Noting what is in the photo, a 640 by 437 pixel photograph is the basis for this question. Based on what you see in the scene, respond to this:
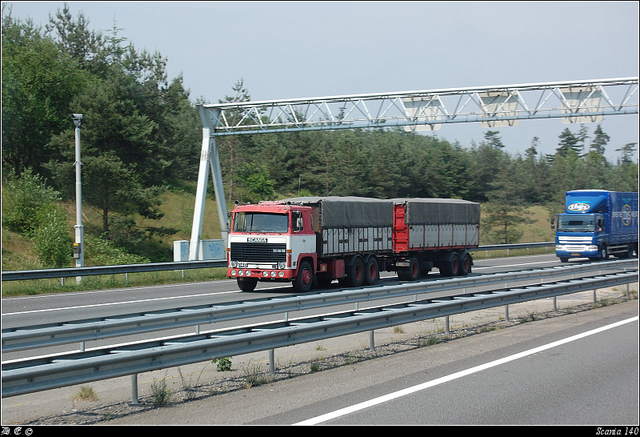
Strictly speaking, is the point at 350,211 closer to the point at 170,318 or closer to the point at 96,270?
the point at 96,270

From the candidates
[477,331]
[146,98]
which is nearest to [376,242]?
[477,331]

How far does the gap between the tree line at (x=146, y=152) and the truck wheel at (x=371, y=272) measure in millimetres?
19458

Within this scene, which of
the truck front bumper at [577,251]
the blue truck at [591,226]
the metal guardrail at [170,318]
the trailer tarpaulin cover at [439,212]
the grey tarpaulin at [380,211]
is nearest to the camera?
the metal guardrail at [170,318]

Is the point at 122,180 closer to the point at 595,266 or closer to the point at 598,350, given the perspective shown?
the point at 595,266

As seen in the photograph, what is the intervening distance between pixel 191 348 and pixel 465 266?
883 inches

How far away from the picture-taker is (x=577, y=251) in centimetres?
3656

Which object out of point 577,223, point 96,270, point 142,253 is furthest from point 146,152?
point 577,223

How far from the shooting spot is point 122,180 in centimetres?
Answer: 3831

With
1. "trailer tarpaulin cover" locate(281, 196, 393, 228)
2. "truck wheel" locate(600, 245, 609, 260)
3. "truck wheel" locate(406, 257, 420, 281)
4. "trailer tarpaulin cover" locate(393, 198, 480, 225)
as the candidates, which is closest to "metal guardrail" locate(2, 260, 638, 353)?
"trailer tarpaulin cover" locate(281, 196, 393, 228)

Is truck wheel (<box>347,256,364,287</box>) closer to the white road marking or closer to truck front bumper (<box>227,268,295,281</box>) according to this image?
truck front bumper (<box>227,268,295,281</box>)

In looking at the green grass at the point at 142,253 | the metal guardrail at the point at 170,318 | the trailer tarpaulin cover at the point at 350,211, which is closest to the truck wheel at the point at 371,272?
the trailer tarpaulin cover at the point at 350,211

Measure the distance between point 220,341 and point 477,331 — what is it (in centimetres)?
683

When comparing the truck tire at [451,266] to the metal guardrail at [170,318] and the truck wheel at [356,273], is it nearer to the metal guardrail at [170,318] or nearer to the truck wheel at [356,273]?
the truck wheel at [356,273]

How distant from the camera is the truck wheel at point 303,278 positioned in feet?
68.0
